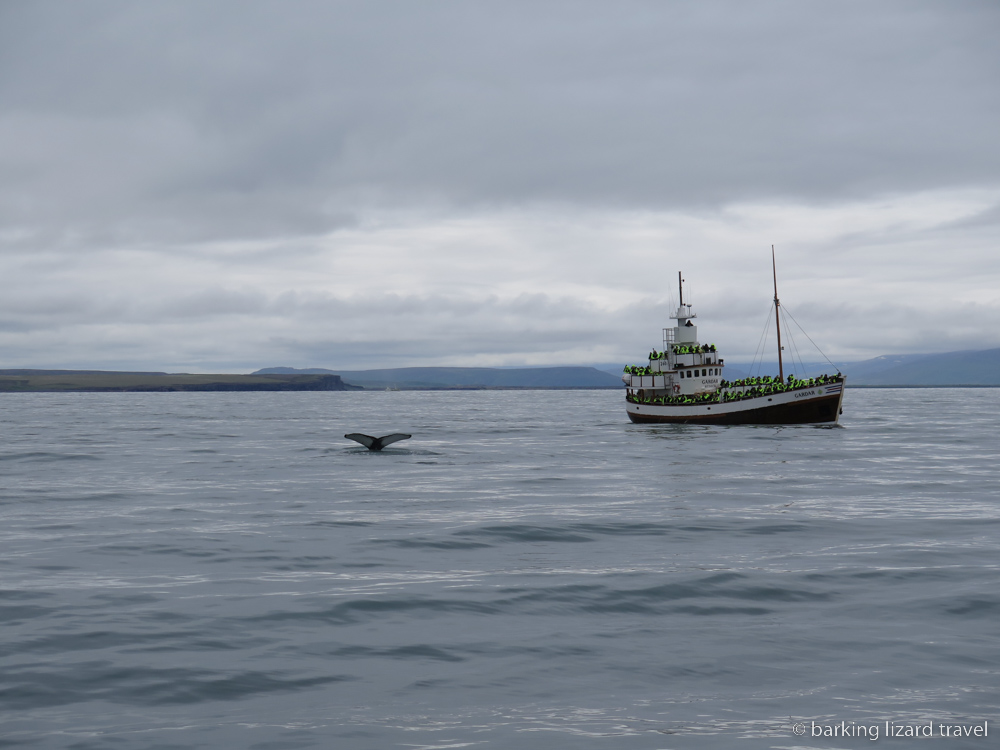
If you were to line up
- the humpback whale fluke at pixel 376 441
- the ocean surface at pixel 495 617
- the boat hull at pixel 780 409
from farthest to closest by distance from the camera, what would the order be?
1. the boat hull at pixel 780 409
2. the humpback whale fluke at pixel 376 441
3. the ocean surface at pixel 495 617

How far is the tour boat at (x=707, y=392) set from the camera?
77.9 m

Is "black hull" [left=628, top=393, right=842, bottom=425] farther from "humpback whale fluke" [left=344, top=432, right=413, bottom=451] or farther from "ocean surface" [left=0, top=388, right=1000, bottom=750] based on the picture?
"ocean surface" [left=0, top=388, right=1000, bottom=750]

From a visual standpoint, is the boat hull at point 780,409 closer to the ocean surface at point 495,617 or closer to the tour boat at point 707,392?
the tour boat at point 707,392

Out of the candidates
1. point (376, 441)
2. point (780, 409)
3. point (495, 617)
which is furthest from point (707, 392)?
point (495, 617)

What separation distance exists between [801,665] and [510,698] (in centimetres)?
357

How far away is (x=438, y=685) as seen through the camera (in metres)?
9.58

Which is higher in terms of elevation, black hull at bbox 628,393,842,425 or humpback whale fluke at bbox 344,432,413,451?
humpback whale fluke at bbox 344,432,413,451

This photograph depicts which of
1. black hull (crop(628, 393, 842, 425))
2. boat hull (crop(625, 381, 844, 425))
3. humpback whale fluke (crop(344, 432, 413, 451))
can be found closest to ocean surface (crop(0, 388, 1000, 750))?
humpback whale fluke (crop(344, 432, 413, 451))

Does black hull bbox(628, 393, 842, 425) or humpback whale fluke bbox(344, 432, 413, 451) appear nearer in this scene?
humpback whale fluke bbox(344, 432, 413, 451)

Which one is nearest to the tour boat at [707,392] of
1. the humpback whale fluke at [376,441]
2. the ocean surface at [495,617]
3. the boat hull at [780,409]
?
the boat hull at [780,409]

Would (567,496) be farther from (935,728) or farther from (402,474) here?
(935,728)

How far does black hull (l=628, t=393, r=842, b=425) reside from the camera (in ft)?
254

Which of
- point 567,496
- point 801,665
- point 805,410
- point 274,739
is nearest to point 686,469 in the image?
point 567,496

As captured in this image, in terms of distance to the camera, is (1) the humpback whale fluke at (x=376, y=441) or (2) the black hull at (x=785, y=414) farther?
(2) the black hull at (x=785, y=414)
